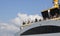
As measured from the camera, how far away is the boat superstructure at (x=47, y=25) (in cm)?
2653

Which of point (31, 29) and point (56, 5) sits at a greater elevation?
point (56, 5)

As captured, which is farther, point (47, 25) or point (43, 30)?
point (43, 30)

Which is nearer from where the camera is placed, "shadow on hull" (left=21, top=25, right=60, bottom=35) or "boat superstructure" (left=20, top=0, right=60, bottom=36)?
"shadow on hull" (left=21, top=25, right=60, bottom=35)

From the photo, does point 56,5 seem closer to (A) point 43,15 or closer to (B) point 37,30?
(A) point 43,15

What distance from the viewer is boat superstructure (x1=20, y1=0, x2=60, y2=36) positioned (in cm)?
2653

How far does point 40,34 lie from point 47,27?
1.59m

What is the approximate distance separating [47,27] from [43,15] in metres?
2.88

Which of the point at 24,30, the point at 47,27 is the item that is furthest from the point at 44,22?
the point at 24,30

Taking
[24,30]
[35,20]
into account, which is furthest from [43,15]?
[24,30]

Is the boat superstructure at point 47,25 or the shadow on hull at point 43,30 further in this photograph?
the boat superstructure at point 47,25

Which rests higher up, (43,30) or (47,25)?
(47,25)

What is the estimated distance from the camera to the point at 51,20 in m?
27.0

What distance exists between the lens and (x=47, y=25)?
2695 centimetres

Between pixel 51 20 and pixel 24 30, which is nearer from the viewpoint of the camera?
pixel 51 20
